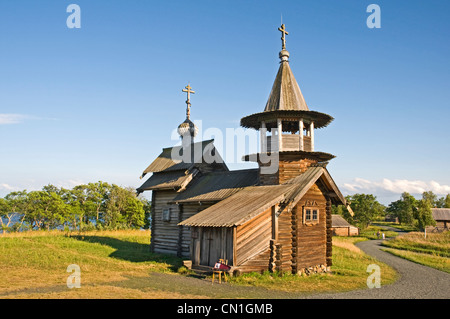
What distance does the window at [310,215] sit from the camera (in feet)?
63.2

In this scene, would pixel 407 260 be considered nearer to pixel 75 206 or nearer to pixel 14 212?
pixel 75 206

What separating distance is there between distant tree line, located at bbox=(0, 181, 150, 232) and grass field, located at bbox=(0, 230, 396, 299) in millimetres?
30642

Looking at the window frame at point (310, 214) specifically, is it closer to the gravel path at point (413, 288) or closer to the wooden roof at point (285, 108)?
the gravel path at point (413, 288)

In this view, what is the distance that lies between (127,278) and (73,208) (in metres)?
45.7

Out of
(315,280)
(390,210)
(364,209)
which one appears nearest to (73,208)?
(315,280)

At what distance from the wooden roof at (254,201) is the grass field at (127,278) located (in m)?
2.68

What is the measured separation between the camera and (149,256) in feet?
79.1

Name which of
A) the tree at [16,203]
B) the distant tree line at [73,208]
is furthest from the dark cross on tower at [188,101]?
the tree at [16,203]

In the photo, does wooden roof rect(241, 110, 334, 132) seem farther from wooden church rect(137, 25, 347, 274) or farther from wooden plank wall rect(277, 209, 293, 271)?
wooden plank wall rect(277, 209, 293, 271)

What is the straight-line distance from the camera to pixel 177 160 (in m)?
28.5

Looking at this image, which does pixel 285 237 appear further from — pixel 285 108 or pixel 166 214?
pixel 166 214

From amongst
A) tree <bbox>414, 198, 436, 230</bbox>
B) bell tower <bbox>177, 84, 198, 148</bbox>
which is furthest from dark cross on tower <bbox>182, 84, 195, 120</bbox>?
tree <bbox>414, 198, 436, 230</bbox>
